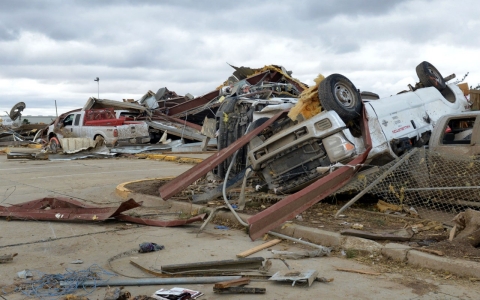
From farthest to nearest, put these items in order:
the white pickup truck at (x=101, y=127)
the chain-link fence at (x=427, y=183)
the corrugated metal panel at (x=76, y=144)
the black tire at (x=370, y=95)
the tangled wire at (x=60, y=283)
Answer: the white pickup truck at (x=101, y=127), the corrugated metal panel at (x=76, y=144), the black tire at (x=370, y=95), the chain-link fence at (x=427, y=183), the tangled wire at (x=60, y=283)

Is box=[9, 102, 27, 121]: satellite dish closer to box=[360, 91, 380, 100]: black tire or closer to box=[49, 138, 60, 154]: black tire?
box=[49, 138, 60, 154]: black tire

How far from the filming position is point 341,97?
25.9 feet

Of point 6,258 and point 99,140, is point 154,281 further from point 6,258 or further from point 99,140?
point 99,140

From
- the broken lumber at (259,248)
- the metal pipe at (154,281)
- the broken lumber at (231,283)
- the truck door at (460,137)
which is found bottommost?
the broken lumber at (259,248)

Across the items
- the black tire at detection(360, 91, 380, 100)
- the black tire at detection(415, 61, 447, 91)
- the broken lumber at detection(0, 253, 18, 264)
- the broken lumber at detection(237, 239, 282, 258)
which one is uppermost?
the black tire at detection(415, 61, 447, 91)

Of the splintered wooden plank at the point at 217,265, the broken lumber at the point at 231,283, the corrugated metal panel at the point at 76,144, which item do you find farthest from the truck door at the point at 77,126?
the broken lumber at the point at 231,283

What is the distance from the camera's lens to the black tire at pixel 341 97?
302 inches

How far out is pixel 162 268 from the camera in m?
4.80

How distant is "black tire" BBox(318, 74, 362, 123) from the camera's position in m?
7.67

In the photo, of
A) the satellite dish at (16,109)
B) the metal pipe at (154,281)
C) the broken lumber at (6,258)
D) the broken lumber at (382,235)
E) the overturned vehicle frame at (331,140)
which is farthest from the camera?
the satellite dish at (16,109)

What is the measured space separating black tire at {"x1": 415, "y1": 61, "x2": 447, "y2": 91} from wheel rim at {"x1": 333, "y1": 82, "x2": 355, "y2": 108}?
1.91 meters

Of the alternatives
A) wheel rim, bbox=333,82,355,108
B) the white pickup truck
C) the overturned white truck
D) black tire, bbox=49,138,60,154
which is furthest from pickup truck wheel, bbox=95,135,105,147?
wheel rim, bbox=333,82,355,108

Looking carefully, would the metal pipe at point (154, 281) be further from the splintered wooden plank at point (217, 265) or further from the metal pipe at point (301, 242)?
the metal pipe at point (301, 242)

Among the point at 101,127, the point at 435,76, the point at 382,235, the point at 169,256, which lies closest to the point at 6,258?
the point at 169,256
